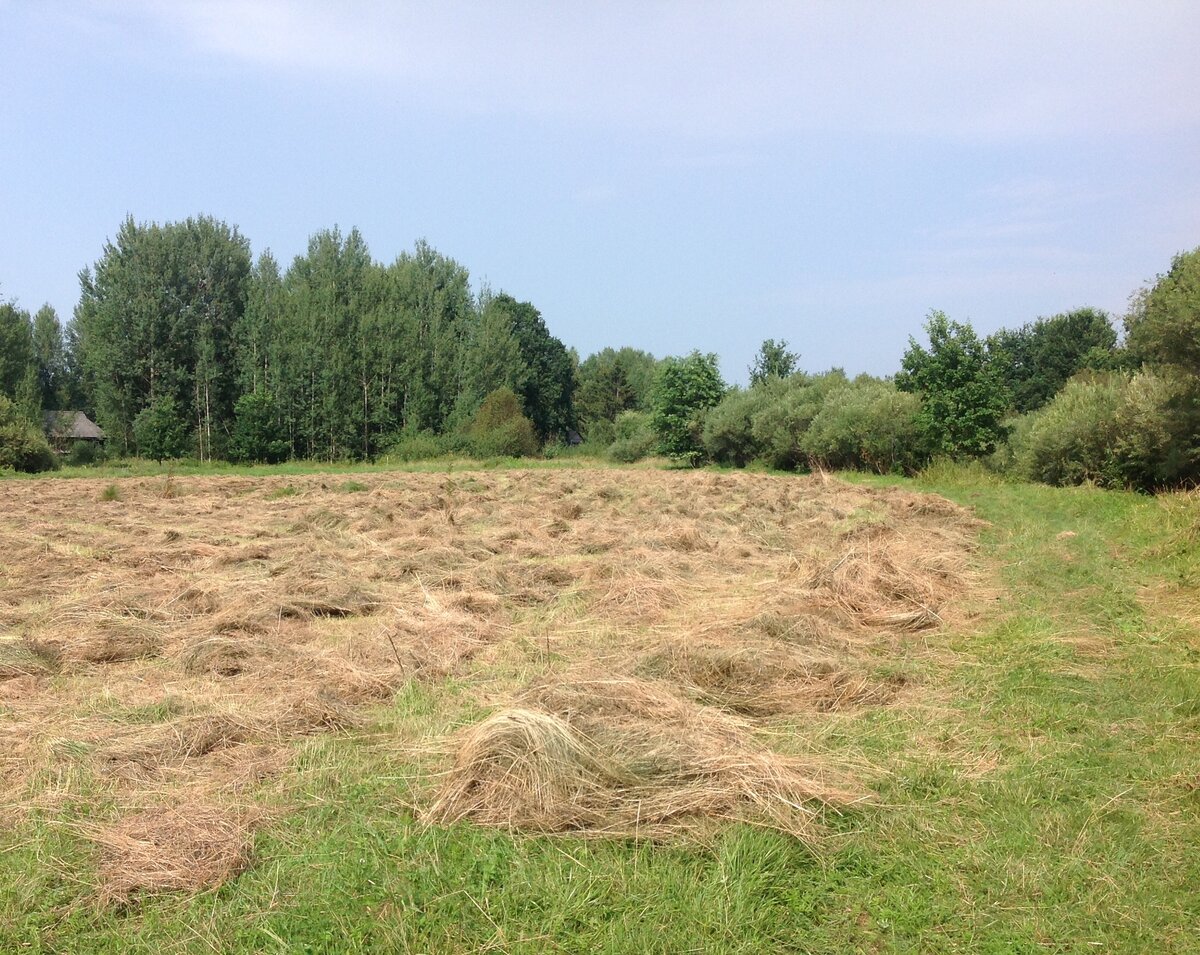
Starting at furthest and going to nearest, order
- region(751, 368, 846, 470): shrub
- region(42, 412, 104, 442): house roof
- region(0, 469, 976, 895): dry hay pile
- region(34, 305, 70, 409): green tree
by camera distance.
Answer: region(34, 305, 70, 409): green tree < region(42, 412, 104, 442): house roof < region(751, 368, 846, 470): shrub < region(0, 469, 976, 895): dry hay pile

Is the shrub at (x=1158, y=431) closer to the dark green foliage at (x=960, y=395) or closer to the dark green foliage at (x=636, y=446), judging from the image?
the dark green foliage at (x=960, y=395)

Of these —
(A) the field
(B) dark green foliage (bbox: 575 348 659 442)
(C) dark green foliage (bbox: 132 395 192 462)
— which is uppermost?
(B) dark green foliage (bbox: 575 348 659 442)

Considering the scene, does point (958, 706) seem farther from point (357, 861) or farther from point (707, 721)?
point (357, 861)

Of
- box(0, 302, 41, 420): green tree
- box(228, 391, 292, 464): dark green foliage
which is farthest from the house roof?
box(228, 391, 292, 464): dark green foliage

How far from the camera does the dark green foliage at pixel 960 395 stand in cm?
2380

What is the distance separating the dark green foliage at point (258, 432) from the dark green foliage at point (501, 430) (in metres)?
9.22

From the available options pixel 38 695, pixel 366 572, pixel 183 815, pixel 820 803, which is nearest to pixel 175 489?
pixel 366 572

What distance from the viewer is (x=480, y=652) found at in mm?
6684

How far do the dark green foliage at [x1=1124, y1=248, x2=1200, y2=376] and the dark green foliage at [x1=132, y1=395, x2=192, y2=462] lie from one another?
3751 centimetres

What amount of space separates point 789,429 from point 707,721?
27940mm

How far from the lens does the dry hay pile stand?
3998mm

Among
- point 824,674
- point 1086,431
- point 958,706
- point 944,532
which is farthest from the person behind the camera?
point 1086,431

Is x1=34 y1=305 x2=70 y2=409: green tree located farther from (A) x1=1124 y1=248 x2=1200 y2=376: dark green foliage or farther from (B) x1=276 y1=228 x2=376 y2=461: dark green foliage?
(A) x1=1124 y1=248 x2=1200 y2=376: dark green foliage

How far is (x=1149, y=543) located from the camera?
426 inches
